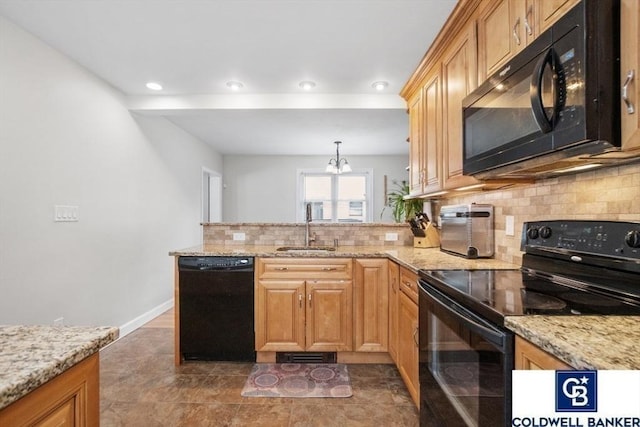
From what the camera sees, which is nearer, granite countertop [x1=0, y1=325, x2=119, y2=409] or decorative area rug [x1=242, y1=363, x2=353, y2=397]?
granite countertop [x1=0, y1=325, x2=119, y2=409]

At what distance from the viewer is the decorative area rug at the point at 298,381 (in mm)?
2154

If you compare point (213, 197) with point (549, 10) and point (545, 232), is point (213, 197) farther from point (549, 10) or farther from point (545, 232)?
point (549, 10)

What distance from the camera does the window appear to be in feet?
22.0

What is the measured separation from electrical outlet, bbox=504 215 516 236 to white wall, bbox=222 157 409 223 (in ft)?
15.1

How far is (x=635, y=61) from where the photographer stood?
2.86 feet

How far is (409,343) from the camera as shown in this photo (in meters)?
1.99

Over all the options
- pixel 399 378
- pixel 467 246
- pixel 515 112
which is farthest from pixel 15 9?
pixel 399 378

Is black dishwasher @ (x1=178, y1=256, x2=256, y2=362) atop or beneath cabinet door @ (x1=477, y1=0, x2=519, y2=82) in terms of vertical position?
beneath

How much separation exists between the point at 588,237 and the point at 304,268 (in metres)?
1.75

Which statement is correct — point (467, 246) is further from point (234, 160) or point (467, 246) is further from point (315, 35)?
point (234, 160)

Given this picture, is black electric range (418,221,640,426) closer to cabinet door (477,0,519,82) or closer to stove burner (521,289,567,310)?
stove burner (521,289,567,310)

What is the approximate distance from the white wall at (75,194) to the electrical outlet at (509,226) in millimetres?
3117

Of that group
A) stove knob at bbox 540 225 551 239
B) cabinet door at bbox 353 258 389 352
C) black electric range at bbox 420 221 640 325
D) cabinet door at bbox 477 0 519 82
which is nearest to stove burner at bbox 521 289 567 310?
black electric range at bbox 420 221 640 325

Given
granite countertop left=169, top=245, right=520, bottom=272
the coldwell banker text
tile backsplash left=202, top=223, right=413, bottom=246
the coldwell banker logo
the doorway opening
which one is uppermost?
the doorway opening
